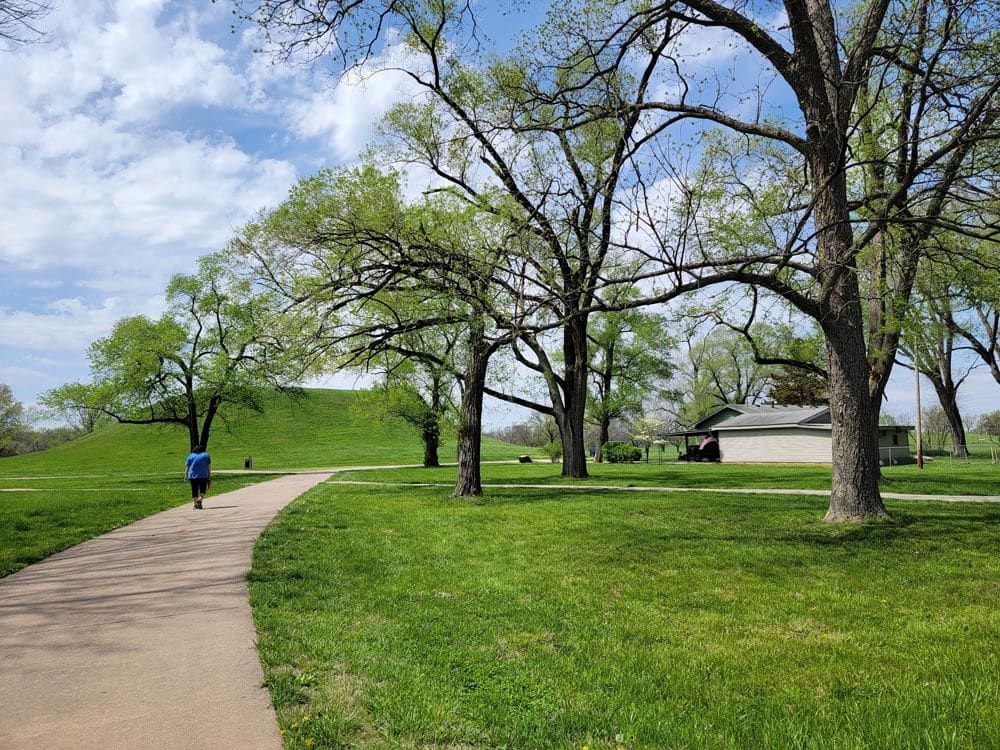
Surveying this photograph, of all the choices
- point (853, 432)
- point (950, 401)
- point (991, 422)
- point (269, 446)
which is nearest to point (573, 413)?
point (853, 432)

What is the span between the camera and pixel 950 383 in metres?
37.0

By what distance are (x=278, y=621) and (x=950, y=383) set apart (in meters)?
42.0

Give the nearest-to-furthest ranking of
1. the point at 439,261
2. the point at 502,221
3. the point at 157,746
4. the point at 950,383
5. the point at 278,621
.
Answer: the point at 157,746, the point at 278,621, the point at 439,261, the point at 502,221, the point at 950,383

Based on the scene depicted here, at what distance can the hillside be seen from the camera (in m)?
51.8

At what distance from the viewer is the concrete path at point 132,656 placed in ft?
11.1

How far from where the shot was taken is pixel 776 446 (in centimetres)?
4131

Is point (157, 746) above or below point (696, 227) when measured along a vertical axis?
below

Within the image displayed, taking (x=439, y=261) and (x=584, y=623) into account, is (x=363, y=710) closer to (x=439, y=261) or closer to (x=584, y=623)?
(x=584, y=623)

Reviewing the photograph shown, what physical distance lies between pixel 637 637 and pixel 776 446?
131 feet

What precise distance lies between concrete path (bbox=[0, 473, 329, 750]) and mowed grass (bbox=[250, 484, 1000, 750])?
269 mm

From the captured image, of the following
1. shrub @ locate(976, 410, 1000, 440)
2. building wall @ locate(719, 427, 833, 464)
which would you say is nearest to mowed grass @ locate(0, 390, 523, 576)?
building wall @ locate(719, 427, 833, 464)

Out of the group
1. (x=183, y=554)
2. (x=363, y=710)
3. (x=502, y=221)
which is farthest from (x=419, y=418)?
(x=363, y=710)

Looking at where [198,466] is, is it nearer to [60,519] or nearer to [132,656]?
[60,519]

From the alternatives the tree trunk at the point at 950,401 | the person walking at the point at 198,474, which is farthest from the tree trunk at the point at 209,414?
the tree trunk at the point at 950,401
